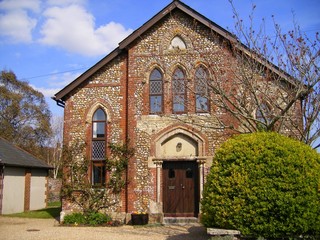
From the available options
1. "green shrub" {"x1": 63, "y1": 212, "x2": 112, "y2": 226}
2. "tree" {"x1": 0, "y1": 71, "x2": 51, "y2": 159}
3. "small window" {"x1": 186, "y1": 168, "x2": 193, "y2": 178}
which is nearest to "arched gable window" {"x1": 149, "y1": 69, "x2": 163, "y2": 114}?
"small window" {"x1": 186, "y1": 168, "x2": 193, "y2": 178}

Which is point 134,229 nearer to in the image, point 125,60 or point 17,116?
point 125,60

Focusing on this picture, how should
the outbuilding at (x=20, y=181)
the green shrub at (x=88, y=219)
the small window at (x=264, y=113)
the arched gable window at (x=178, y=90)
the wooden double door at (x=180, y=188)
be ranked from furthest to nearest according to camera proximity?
1. the outbuilding at (x=20, y=181)
2. the arched gable window at (x=178, y=90)
3. the wooden double door at (x=180, y=188)
4. the green shrub at (x=88, y=219)
5. the small window at (x=264, y=113)

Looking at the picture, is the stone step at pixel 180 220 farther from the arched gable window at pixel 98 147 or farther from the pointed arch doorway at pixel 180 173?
the arched gable window at pixel 98 147

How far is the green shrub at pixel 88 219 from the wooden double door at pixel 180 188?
8.46 ft

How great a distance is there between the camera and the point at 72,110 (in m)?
16.4

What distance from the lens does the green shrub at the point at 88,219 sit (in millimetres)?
14570

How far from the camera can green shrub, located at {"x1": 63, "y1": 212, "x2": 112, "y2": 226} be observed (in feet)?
47.8

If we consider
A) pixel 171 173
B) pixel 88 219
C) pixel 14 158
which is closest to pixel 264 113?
pixel 171 173

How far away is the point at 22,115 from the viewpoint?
41.9 metres

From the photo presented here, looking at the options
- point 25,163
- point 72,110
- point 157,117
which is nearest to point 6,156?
point 25,163

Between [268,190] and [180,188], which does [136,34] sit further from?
[268,190]

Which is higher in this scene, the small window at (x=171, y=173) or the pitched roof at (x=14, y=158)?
the pitched roof at (x=14, y=158)

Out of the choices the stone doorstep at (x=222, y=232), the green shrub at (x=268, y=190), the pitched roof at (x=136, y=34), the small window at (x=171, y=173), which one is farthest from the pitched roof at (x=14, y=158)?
the green shrub at (x=268, y=190)

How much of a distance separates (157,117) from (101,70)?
138 inches
